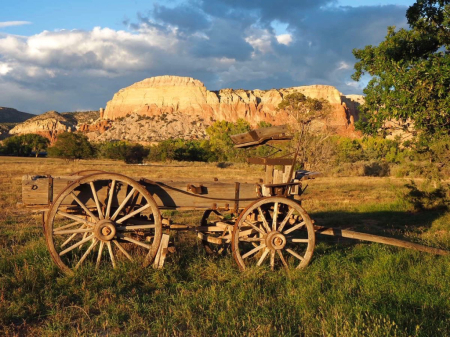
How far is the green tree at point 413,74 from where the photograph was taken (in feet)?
24.5

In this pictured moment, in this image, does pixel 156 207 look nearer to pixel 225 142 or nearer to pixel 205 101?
pixel 225 142

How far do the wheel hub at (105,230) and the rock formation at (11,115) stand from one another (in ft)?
572

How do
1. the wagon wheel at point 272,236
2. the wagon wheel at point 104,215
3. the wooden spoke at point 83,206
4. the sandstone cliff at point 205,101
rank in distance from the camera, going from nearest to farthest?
the wagon wheel at point 104,215
the wooden spoke at point 83,206
the wagon wheel at point 272,236
the sandstone cliff at point 205,101

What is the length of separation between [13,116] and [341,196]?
17747cm

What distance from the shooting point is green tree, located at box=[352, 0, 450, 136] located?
7461 mm

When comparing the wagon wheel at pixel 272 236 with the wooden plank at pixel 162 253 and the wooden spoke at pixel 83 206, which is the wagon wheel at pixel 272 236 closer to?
the wooden plank at pixel 162 253

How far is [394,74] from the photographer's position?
26.5ft

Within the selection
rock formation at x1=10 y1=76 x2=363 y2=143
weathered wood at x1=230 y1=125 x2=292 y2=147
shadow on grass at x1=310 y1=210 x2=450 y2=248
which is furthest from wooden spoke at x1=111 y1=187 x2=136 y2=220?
rock formation at x1=10 y1=76 x2=363 y2=143

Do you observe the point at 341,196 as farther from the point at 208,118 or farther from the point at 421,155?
the point at 208,118

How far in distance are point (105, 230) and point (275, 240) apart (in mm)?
2270

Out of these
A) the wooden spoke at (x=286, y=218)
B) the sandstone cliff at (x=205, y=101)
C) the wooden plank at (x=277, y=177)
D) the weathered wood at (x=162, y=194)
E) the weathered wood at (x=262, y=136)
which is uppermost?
the sandstone cliff at (x=205, y=101)

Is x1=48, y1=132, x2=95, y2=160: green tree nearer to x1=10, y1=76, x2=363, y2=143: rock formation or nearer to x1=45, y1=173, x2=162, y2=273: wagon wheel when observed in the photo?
x1=45, y1=173, x2=162, y2=273: wagon wheel

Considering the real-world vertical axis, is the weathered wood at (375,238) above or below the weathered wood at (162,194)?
below

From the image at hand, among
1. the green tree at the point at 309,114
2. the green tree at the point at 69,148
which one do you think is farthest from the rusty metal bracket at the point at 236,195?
the green tree at the point at 69,148
